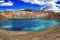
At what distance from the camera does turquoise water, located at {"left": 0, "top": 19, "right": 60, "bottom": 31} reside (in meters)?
3.63

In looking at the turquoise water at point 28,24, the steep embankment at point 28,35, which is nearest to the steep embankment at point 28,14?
the turquoise water at point 28,24

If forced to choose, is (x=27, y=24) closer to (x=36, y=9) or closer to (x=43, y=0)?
(x=36, y=9)

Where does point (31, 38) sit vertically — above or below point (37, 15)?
below

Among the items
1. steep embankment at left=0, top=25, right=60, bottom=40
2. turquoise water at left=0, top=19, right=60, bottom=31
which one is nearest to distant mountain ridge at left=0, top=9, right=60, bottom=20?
turquoise water at left=0, top=19, right=60, bottom=31

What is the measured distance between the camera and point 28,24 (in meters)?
3.69

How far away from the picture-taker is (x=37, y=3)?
3.78m

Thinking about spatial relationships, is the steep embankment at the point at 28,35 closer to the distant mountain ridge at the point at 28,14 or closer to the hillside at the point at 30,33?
the hillside at the point at 30,33

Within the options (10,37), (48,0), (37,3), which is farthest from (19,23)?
(48,0)

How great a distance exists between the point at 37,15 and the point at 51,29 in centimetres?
54

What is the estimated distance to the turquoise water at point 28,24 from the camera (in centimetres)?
363

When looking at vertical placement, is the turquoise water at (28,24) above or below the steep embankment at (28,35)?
above

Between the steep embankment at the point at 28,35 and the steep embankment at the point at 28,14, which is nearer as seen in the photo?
the steep embankment at the point at 28,35

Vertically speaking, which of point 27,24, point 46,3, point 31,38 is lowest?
point 31,38

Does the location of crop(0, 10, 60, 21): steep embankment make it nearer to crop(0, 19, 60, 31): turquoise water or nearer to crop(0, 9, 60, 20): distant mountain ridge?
crop(0, 9, 60, 20): distant mountain ridge
